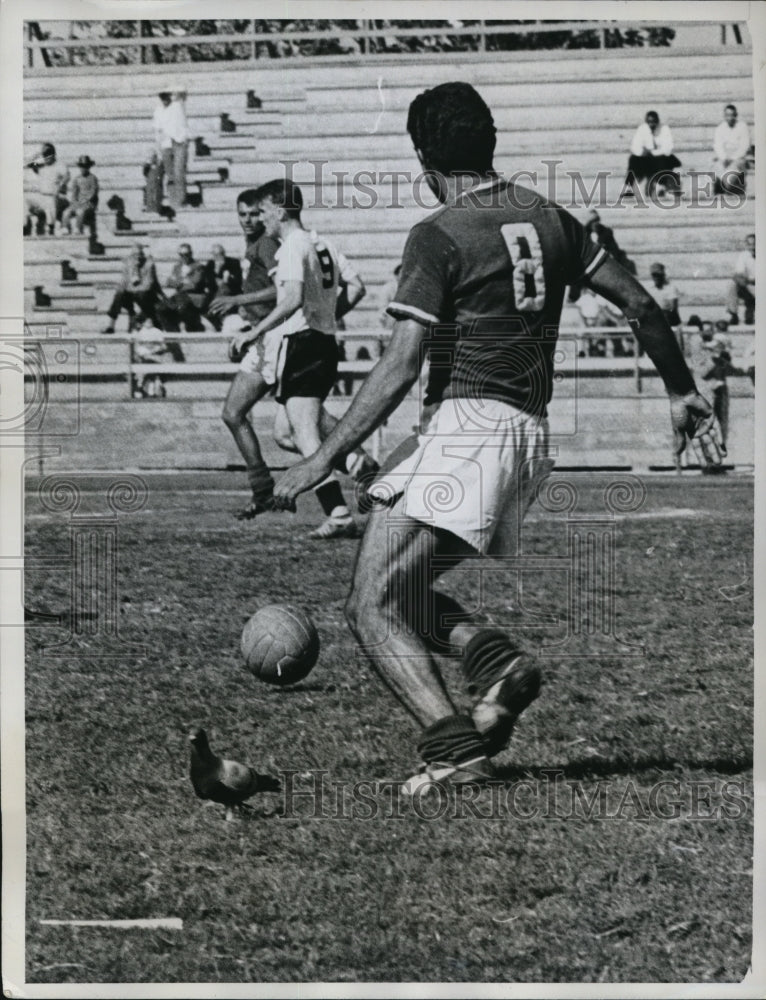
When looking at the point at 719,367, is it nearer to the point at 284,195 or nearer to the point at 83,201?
the point at 284,195

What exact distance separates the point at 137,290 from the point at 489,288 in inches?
51.9

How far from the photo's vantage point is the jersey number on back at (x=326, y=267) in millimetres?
5461

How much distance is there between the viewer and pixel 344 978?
17.0ft

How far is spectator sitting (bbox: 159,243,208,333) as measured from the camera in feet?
17.9

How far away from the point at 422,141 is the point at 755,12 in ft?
4.30

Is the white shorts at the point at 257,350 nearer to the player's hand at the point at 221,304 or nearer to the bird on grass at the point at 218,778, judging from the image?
the player's hand at the point at 221,304

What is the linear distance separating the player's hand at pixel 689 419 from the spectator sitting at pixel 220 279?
1692 millimetres

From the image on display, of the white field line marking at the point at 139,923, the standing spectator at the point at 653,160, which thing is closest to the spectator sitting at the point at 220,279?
the standing spectator at the point at 653,160

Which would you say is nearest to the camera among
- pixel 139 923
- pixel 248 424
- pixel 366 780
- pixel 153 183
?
pixel 139 923

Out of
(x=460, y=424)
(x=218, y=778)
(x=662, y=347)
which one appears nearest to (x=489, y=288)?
(x=460, y=424)

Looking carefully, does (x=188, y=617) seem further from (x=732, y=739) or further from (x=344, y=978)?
(x=732, y=739)

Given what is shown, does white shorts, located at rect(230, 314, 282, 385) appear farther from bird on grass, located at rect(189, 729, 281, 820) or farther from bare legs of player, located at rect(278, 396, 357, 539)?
bird on grass, located at rect(189, 729, 281, 820)

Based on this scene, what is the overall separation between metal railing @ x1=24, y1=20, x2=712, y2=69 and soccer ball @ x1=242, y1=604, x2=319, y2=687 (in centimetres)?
205

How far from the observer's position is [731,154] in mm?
5410
